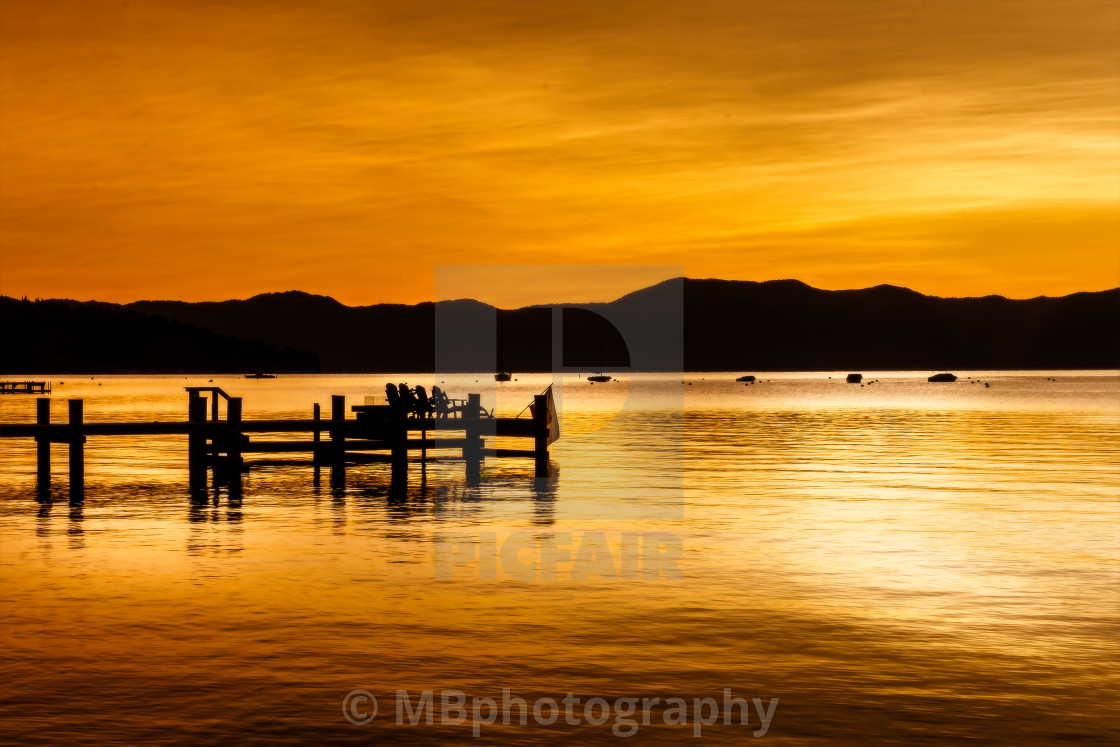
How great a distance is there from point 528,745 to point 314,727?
2225mm

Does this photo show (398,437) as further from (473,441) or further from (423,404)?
(473,441)

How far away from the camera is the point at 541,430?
37688 millimetres

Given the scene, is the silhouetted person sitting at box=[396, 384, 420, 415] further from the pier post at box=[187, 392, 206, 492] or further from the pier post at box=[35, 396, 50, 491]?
the pier post at box=[35, 396, 50, 491]

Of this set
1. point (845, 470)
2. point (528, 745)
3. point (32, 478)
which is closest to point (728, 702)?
point (528, 745)
